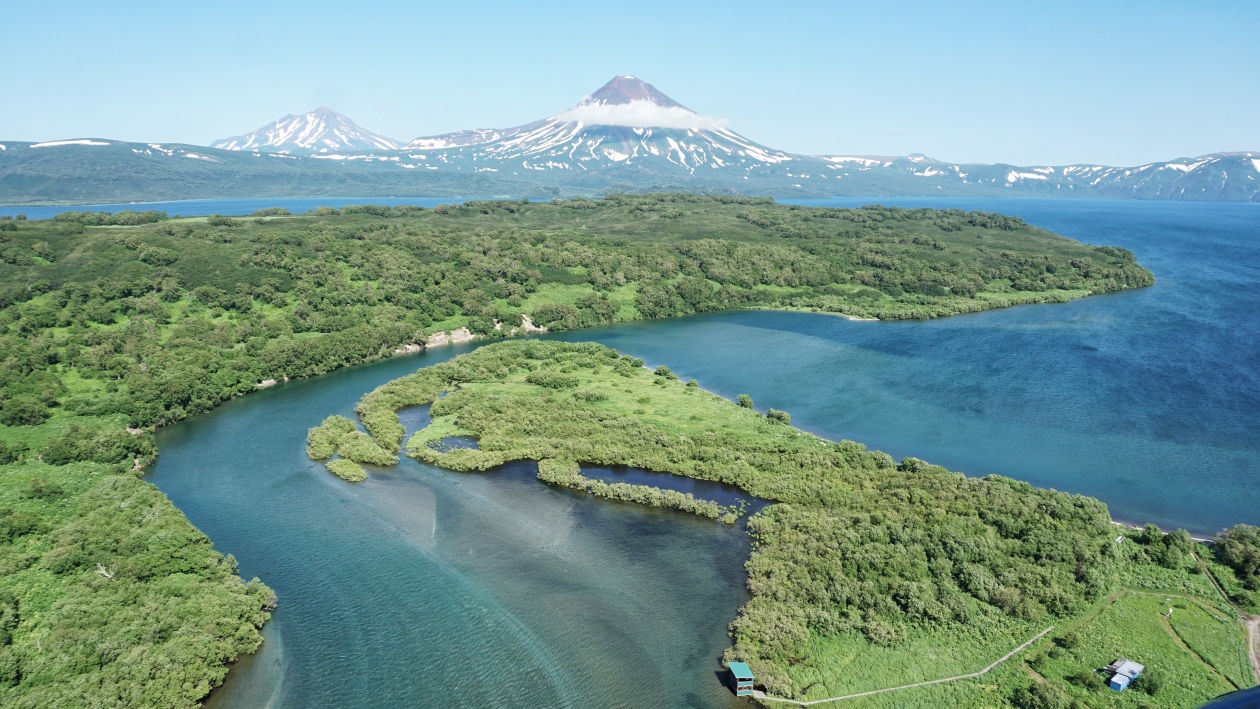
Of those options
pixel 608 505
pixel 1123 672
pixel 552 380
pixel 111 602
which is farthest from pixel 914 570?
pixel 552 380

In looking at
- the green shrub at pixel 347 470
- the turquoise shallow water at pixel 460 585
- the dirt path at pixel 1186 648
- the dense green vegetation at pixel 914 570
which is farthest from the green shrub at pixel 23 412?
the dirt path at pixel 1186 648

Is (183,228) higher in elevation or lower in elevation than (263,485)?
higher

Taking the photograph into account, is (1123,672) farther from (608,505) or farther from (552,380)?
(552,380)

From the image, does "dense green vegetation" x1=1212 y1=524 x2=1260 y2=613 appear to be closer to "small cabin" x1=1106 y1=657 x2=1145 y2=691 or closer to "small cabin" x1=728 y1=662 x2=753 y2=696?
"small cabin" x1=1106 y1=657 x2=1145 y2=691

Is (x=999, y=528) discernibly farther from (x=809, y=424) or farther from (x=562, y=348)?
(x=562, y=348)

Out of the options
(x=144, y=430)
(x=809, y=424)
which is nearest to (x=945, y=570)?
(x=809, y=424)

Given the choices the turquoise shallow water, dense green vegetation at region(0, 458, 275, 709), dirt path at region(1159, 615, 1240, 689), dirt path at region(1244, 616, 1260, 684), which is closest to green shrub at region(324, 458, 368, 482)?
the turquoise shallow water

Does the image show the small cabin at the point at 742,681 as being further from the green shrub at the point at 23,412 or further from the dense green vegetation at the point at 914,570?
the green shrub at the point at 23,412
